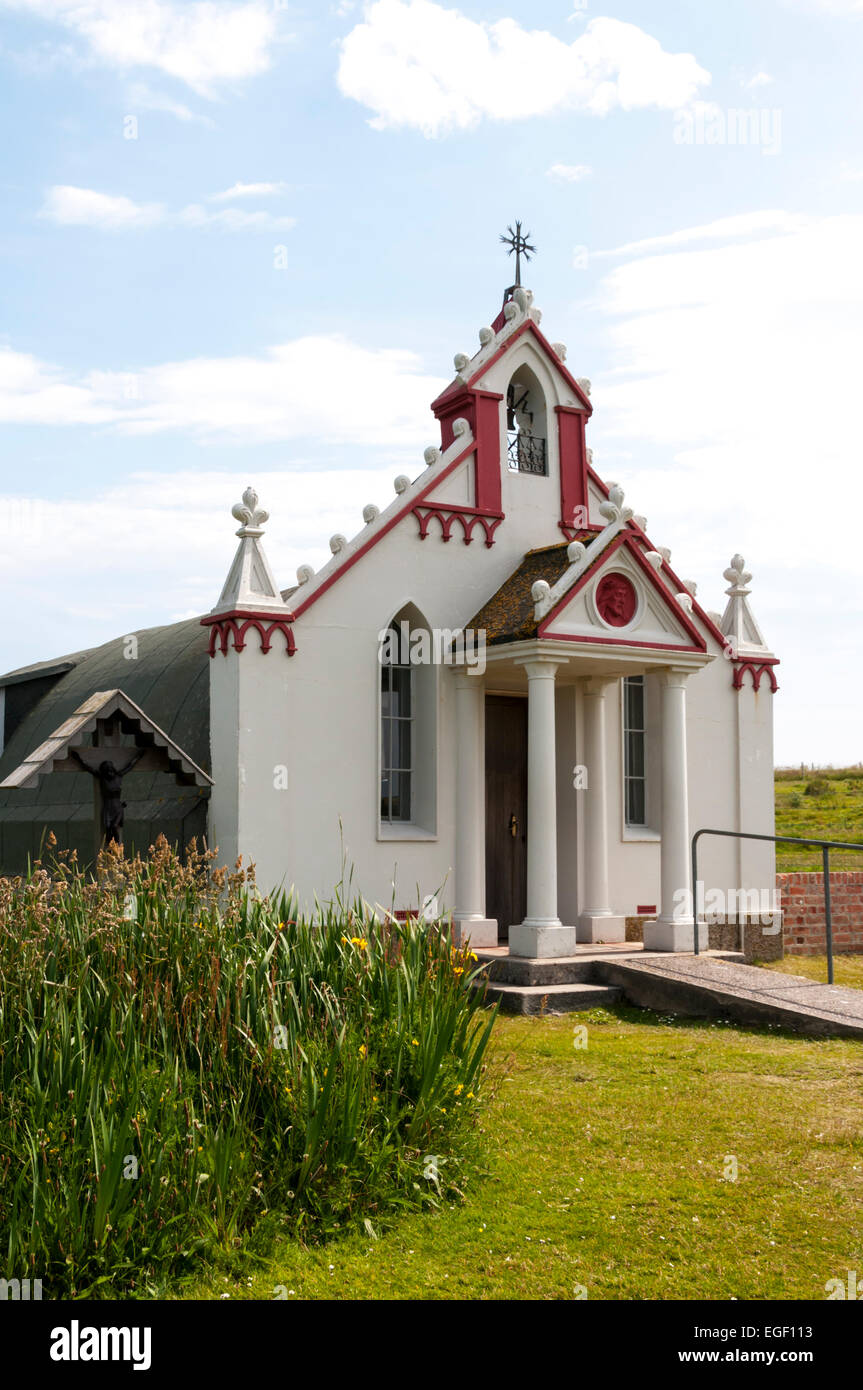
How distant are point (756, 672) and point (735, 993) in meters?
6.22

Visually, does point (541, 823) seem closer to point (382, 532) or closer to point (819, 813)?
point (382, 532)

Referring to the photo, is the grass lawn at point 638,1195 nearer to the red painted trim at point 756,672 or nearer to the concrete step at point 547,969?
the concrete step at point 547,969

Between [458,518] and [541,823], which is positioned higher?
[458,518]

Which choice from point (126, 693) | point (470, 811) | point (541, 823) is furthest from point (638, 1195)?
point (126, 693)

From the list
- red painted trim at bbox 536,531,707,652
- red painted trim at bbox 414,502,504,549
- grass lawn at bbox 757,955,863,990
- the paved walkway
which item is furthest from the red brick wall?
red painted trim at bbox 414,502,504,549

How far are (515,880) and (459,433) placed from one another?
523 centimetres

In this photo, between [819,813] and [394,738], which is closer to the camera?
[394,738]

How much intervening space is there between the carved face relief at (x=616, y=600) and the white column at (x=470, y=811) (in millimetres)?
1546

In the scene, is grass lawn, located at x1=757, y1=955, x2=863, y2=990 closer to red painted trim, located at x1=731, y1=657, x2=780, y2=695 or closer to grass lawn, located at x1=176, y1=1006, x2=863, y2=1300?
red painted trim, located at x1=731, y1=657, x2=780, y2=695

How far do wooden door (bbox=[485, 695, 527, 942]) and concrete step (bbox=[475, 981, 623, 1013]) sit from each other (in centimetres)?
279

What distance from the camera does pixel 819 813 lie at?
3123 centimetres

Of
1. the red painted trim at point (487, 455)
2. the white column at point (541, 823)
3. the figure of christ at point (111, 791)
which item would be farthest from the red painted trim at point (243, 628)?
the red painted trim at point (487, 455)

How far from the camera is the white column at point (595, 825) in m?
14.7
